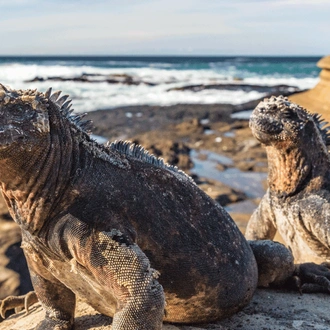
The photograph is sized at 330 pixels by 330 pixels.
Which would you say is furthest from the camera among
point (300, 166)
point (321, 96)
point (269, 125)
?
point (321, 96)

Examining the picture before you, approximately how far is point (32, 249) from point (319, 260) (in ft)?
9.48

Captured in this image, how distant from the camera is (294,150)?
4.93 metres

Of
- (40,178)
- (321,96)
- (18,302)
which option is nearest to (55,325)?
(18,302)

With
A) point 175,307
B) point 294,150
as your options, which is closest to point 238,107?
point 294,150

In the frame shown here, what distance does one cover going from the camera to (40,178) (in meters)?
2.95

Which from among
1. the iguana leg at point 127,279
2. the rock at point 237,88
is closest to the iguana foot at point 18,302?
the iguana leg at point 127,279

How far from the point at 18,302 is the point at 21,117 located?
236 cm

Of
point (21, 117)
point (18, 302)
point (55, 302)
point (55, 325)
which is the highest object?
point (21, 117)

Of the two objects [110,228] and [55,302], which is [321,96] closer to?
[55,302]

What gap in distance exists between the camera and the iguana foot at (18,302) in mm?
4473

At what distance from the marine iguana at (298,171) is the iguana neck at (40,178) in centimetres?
234

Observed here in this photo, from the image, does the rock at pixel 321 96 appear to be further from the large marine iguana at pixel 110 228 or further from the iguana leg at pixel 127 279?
the iguana leg at pixel 127 279

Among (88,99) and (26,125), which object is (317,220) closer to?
(26,125)

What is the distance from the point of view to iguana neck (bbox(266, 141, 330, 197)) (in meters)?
4.95
